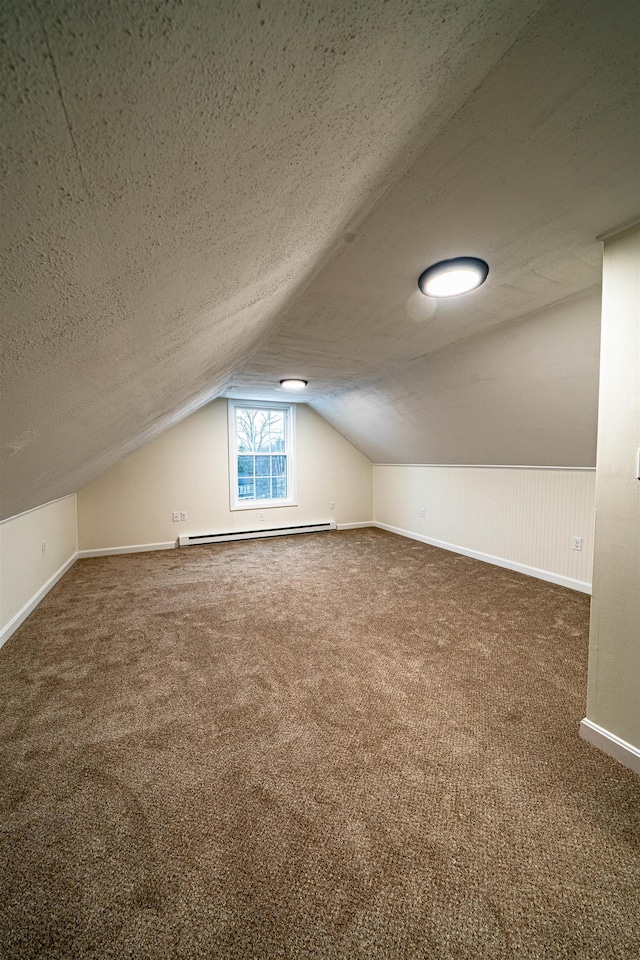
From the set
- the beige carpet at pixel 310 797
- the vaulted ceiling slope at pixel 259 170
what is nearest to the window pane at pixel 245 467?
Result: the beige carpet at pixel 310 797

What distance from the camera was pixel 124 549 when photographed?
4.57 meters

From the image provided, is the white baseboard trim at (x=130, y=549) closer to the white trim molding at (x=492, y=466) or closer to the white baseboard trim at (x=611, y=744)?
the white trim molding at (x=492, y=466)

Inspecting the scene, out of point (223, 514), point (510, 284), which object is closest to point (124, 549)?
point (223, 514)

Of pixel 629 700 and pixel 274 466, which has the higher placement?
pixel 274 466

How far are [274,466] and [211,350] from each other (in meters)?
3.85

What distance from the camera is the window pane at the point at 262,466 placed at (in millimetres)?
5434

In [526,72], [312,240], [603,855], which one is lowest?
[603,855]

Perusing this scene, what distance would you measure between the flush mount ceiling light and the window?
4.13 ft

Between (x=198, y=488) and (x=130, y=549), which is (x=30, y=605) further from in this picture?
(x=198, y=488)

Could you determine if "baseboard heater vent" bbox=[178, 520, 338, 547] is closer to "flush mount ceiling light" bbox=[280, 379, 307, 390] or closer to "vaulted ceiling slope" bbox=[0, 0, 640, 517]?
"flush mount ceiling light" bbox=[280, 379, 307, 390]

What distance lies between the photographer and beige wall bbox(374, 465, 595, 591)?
10.5 feet

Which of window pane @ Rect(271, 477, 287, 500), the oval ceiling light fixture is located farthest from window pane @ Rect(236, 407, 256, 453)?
the oval ceiling light fixture

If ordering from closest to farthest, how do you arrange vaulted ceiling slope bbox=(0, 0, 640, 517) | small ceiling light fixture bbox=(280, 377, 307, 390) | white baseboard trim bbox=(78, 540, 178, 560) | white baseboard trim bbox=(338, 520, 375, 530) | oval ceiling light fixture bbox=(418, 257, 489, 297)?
vaulted ceiling slope bbox=(0, 0, 640, 517)
oval ceiling light fixture bbox=(418, 257, 489, 297)
small ceiling light fixture bbox=(280, 377, 307, 390)
white baseboard trim bbox=(78, 540, 178, 560)
white baseboard trim bbox=(338, 520, 375, 530)

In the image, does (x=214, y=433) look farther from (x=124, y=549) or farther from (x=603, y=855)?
(x=603, y=855)
